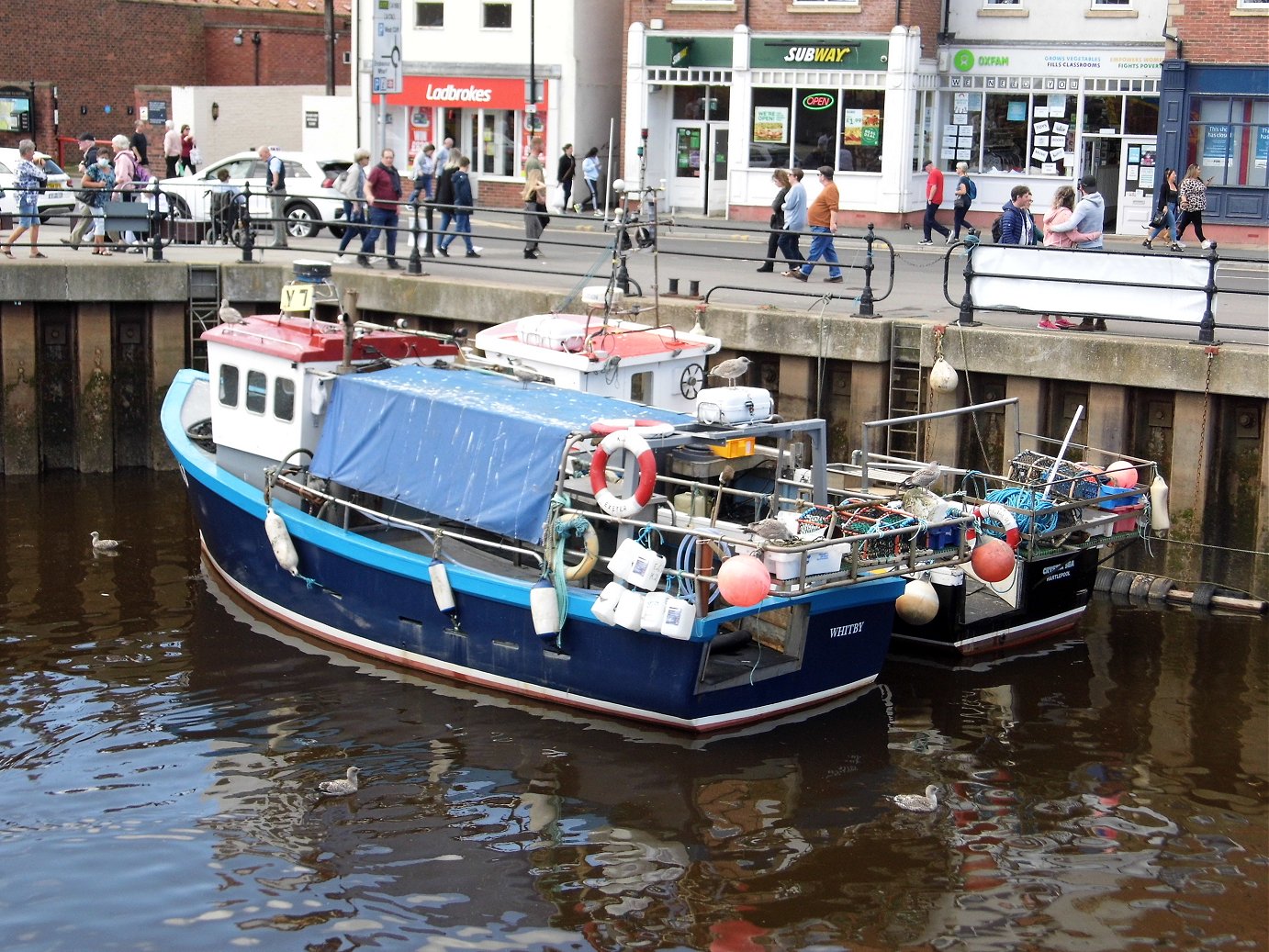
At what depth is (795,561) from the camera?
35.8 ft

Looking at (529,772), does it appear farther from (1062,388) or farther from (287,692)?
(1062,388)

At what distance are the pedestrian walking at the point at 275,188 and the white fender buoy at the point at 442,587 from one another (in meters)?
9.75

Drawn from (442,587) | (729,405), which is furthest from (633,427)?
(442,587)

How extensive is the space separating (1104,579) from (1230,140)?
15711 millimetres

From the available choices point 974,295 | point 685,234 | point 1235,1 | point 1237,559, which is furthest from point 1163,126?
point 1237,559

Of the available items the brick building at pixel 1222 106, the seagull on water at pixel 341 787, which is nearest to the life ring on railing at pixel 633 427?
the seagull on water at pixel 341 787

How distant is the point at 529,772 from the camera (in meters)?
11.1

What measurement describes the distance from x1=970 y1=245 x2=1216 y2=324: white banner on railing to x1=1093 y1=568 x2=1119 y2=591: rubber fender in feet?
7.79

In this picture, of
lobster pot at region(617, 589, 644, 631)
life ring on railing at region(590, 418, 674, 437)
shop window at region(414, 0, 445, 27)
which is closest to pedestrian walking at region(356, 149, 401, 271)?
life ring on railing at region(590, 418, 674, 437)

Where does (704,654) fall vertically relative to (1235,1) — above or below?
below

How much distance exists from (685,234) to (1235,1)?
10.1m

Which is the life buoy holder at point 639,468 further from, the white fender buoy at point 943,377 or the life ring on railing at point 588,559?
the white fender buoy at point 943,377

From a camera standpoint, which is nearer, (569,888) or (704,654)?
(569,888)

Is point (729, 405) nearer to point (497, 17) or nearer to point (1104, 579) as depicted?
point (1104, 579)
